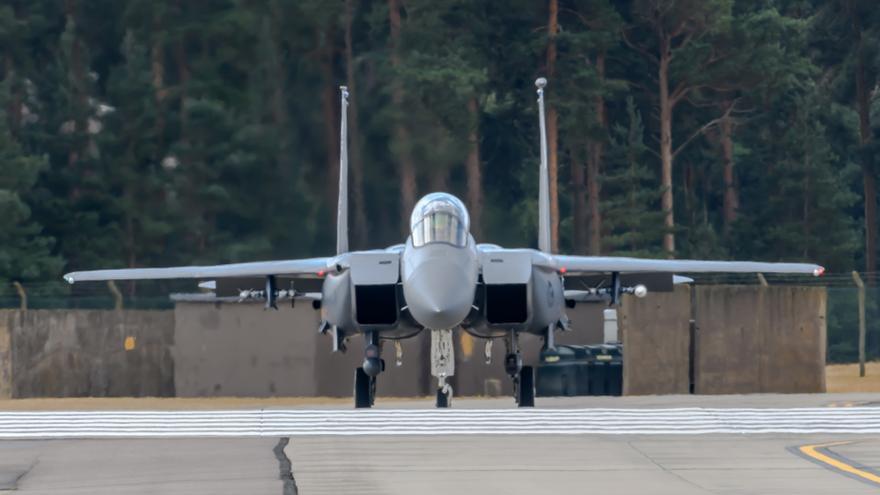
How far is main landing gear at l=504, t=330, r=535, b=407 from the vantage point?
23062mm

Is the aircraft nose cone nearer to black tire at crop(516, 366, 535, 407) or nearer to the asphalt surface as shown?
black tire at crop(516, 366, 535, 407)

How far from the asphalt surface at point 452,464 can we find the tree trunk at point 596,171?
36254 mm

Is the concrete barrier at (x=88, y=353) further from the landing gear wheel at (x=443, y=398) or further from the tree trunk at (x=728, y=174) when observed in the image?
the tree trunk at (x=728, y=174)

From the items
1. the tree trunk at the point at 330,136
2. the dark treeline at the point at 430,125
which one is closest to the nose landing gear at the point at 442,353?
the dark treeline at the point at 430,125

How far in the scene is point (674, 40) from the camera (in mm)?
56906

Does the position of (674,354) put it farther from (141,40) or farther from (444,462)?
(141,40)

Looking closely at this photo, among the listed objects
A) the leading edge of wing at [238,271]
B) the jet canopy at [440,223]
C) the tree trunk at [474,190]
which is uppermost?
the tree trunk at [474,190]

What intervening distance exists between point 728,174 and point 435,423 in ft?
148

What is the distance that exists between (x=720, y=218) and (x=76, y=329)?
37.0m

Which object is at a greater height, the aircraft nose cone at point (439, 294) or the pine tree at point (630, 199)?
the pine tree at point (630, 199)

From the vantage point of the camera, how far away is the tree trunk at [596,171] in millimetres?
53572

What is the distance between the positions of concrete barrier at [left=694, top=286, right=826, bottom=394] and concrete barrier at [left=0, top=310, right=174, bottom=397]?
963 cm

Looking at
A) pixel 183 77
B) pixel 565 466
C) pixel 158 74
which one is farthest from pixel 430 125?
pixel 565 466

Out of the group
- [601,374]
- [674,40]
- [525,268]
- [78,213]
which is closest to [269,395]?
[601,374]
